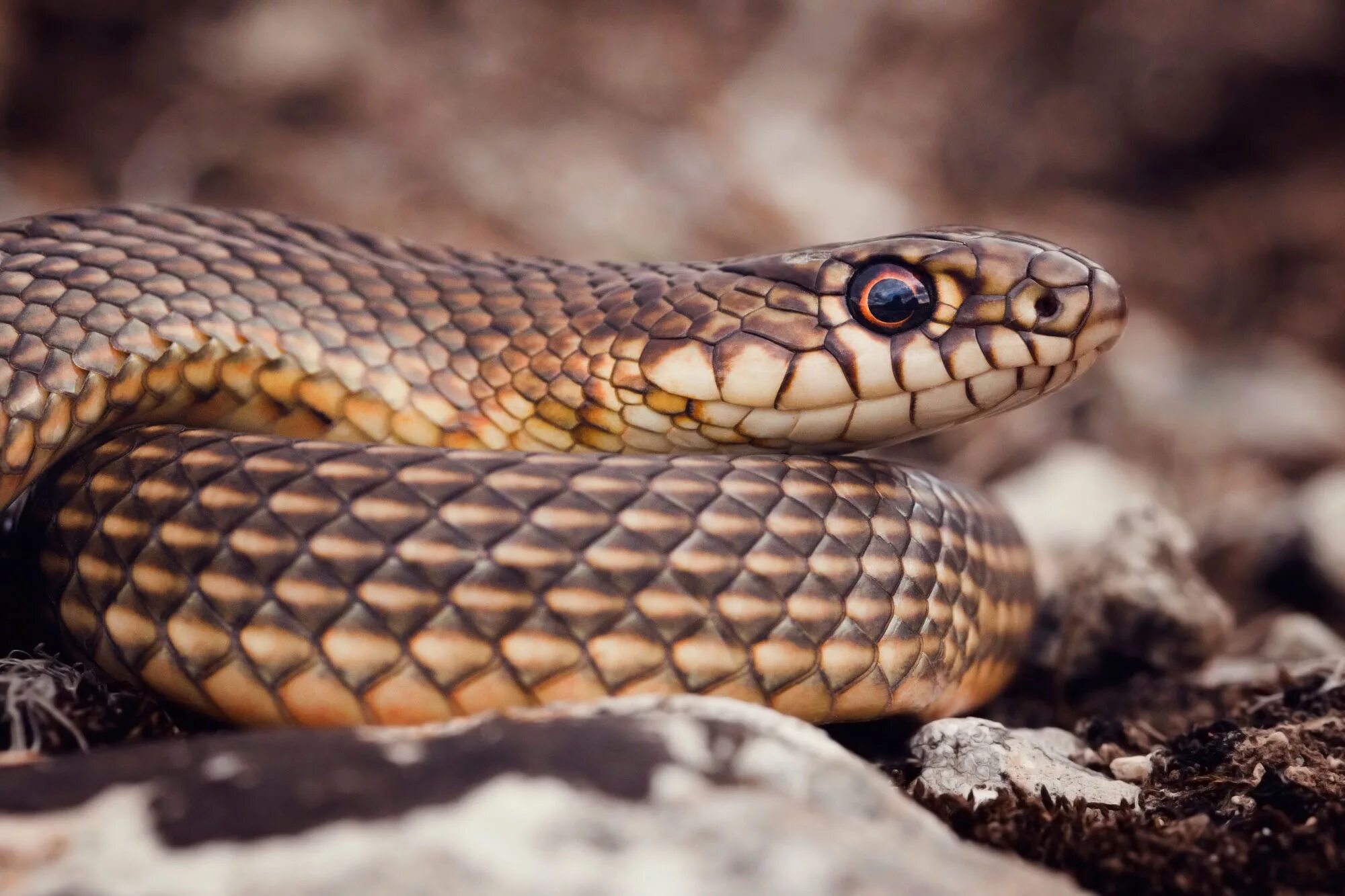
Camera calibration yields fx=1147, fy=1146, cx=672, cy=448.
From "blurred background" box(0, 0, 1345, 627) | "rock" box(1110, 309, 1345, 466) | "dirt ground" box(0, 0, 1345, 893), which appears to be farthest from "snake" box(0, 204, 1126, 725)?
"rock" box(1110, 309, 1345, 466)

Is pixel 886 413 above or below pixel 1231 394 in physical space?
above

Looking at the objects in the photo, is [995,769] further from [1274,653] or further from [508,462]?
[1274,653]

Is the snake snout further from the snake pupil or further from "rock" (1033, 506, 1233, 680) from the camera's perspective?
"rock" (1033, 506, 1233, 680)

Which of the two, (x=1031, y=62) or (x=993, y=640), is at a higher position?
(x=1031, y=62)

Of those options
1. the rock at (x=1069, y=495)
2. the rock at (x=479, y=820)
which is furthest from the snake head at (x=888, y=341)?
the rock at (x=1069, y=495)

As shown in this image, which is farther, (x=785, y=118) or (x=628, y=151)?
(x=785, y=118)

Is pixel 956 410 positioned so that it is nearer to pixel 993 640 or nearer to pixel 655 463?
pixel 993 640

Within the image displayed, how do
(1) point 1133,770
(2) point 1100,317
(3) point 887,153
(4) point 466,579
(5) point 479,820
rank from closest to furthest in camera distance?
1. (5) point 479,820
2. (4) point 466,579
3. (1) point 1133,770
4. (2) point 1100,317
5. (3) point 887,153

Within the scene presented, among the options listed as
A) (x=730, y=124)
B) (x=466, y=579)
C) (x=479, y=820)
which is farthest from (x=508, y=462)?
(x=730, y=124)

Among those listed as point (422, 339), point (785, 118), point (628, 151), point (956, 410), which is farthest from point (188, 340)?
point (785, 118)
